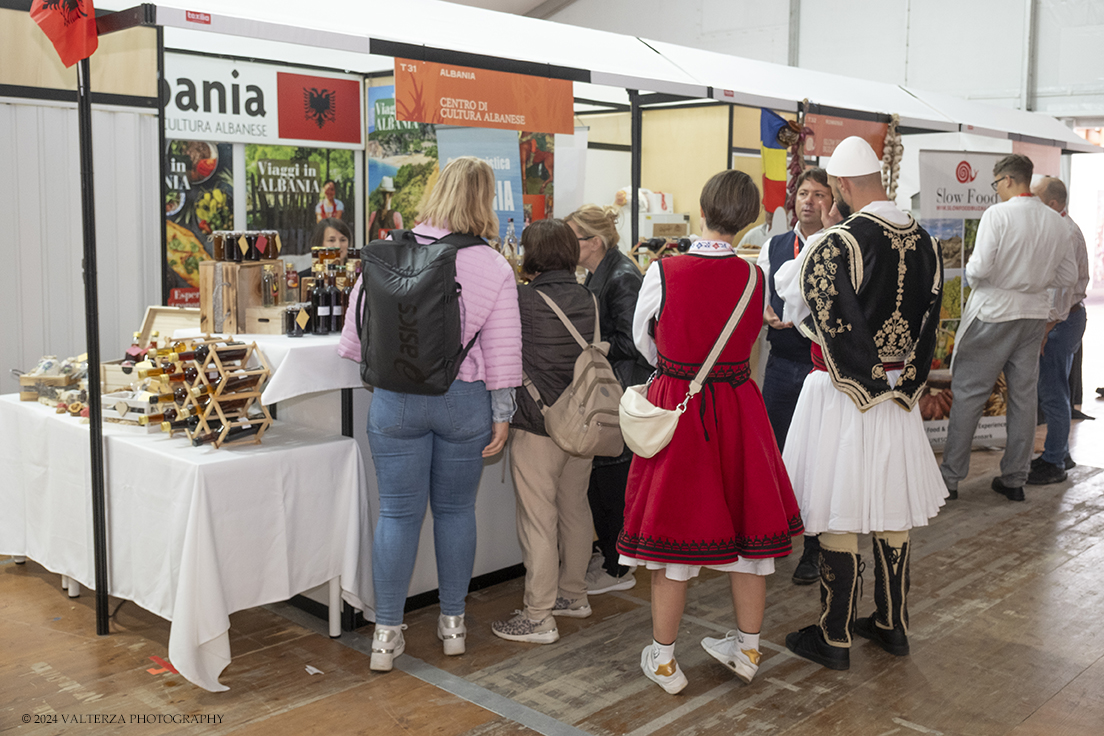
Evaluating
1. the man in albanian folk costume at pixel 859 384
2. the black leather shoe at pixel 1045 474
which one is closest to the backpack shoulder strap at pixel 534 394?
the man in albanian folk costume at pixel 859 384

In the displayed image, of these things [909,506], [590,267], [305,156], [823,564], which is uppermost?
[305,156]

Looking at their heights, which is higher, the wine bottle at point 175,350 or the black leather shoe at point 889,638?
the wine bottle at point 175,350

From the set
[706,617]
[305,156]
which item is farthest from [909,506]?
[305,156]

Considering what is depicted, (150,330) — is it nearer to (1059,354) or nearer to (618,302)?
(618,302)

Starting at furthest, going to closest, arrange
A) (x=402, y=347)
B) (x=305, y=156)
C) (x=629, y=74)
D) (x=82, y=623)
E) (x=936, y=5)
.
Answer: (x=936, y=5), (x=305, y=156), (x=629, y=74), (x=82, y=623), (x=402, y=347)

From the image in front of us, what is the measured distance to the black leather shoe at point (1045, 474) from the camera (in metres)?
5.51

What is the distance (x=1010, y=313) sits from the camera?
4.94 meters

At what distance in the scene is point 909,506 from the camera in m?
2.99

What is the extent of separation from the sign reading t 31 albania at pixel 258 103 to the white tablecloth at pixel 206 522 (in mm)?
2846

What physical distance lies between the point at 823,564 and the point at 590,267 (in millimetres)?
1376

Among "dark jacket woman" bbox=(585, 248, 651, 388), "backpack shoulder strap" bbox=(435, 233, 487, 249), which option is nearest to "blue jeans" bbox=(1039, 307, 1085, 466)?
"dark jacket woman" bbox=(585, 248, 651, 388)

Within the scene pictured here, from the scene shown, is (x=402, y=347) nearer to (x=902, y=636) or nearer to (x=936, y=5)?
(x=902, y=636)

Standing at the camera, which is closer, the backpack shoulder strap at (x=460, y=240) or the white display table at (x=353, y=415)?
the backpack shoulder strap at (x=460, y=240)

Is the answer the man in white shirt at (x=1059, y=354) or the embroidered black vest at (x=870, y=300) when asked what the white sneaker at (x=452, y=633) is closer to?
the embroidered black vest at (x=870, y=300)
